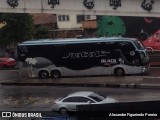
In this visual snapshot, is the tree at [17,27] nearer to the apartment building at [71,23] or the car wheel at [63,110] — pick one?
the apartment building at [71,23]

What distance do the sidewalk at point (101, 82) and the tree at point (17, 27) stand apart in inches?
886

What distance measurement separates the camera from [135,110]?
11852 millimetres

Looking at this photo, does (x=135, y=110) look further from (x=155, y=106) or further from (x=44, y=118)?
(x=44, y=118)

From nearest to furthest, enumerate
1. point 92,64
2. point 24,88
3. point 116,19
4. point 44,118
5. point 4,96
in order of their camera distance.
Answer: point 44,118 < point 4,96 < point 24,88 < point 92,64 < point 116,19

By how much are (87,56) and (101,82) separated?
154 inches

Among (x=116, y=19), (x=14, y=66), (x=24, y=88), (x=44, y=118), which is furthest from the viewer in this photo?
(x=116, y=19)

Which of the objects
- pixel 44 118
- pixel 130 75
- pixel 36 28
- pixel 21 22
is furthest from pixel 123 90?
pixel 36 28

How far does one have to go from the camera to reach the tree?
208 feet

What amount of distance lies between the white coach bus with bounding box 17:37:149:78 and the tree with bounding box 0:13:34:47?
2241 cm

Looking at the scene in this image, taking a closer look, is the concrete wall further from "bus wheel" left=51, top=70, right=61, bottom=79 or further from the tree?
the tree

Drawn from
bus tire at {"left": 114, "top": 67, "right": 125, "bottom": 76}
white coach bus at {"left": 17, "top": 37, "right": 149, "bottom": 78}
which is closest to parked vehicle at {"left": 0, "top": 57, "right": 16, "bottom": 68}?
white coach bus at {"left": 17, "top": 37, "right": 149, "bottom": 78}

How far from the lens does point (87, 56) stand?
4053 cm

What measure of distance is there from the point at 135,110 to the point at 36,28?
61234mm

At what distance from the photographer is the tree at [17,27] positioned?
208 feet
